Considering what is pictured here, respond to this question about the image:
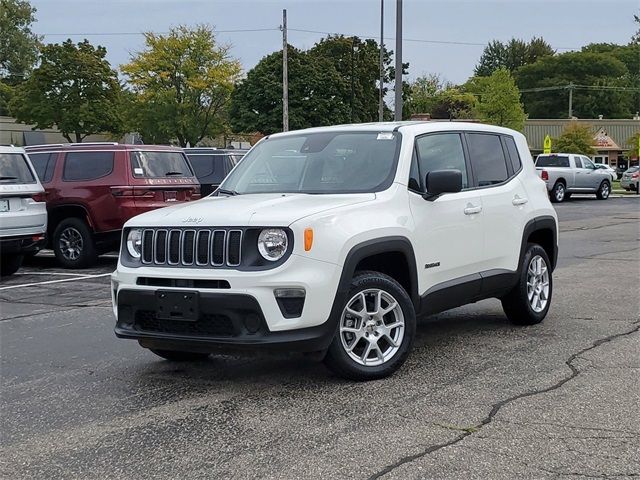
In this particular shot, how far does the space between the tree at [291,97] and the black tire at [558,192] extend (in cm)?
2492

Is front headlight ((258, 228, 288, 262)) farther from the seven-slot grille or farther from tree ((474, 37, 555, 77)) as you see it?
tree ((474, 37, 555, 77))

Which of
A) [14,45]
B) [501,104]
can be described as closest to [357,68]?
[501,104]

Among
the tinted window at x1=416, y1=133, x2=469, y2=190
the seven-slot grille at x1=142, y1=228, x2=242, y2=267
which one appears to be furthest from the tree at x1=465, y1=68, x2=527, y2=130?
the seven-slot grille at x1=142, y1=228, x2=242, y2=267

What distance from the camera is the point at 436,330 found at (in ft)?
24.2

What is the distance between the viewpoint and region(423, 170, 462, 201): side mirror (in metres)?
6.01

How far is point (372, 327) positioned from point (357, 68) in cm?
5732

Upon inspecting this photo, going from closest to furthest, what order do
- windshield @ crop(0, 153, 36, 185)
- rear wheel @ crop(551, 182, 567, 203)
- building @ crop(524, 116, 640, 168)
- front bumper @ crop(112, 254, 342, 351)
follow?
front bumper @ crop(112, 254, 342, 351)
windshield @ crop(0, 153, 36, 185)
rear wheel @ crop(551, 182, 567, 203)
building @ crop(524, 116, 640, 168)

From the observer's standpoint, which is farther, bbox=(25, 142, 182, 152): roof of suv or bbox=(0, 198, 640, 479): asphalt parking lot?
bbox=(25, 142, 182, 152): roof of suv

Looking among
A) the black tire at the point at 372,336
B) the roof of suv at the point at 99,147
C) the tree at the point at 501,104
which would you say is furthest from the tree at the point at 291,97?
the black tire at the point at 372,336

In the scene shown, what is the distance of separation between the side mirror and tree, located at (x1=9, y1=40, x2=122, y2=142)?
148 feet

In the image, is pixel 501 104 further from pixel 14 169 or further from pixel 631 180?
pixel 14 169

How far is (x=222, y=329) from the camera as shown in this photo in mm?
5195

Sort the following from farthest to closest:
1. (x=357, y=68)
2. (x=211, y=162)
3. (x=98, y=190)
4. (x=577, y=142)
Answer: (x=357, y=68) → (x=577, y=142) → (x=211, y=162) → (x=98, y=190)

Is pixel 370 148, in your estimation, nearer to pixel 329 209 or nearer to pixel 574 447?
pixel 329 209
